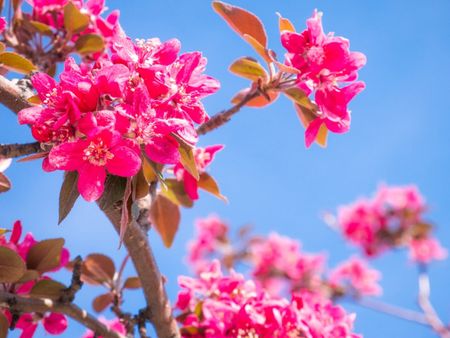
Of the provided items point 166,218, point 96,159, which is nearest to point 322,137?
point 166,218

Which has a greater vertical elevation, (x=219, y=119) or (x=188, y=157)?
(x=219, y=119)

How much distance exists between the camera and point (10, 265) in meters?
1.71

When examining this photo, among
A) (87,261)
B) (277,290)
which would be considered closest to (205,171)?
(87,261)

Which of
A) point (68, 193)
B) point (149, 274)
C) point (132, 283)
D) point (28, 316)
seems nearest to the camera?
point (68, 193)

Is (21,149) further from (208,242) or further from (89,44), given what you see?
(208,242)

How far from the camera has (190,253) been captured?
22.6 ft

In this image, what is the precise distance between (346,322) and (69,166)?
1340mm

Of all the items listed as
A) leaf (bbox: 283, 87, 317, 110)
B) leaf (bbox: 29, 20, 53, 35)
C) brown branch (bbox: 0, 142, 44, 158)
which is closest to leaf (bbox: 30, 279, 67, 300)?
brown branch (bbox: 0, 142, 44, 158)

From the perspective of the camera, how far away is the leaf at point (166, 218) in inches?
91.8

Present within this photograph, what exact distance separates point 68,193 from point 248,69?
2.48 ft

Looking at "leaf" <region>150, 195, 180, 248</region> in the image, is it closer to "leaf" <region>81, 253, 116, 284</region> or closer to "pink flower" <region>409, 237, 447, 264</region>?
"leaf" <region>81, 253, 116, 284</region>

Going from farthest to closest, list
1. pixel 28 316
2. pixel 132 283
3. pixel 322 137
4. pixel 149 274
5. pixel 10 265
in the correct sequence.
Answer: pixel 132 283 < pixel 28 316 < pixel 322 137 < pixel 149 274 < pixel 10 265

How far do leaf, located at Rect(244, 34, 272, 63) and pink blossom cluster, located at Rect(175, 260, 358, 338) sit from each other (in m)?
0.83

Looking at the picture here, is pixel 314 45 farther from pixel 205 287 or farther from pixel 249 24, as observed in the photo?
pixel 205 287
